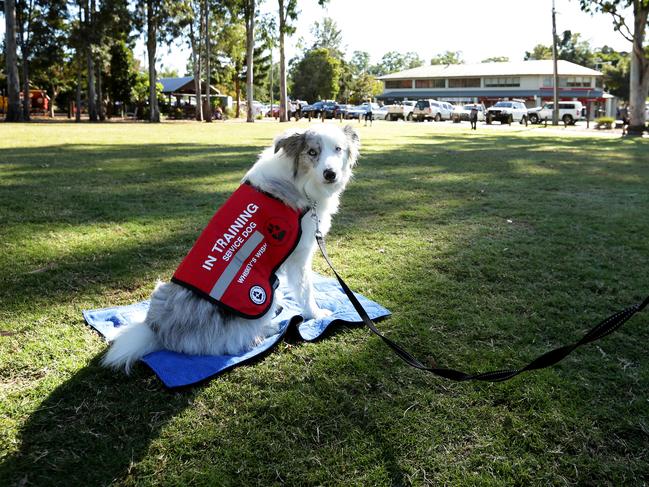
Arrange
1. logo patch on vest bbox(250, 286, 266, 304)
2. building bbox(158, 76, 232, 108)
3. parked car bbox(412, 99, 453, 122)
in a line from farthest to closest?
1. building bbox(158, 76, 232, 108)
2. parked car bbox(412, 99, 453, 122)
3. logo patch on vest bbox(250, 286, 266, 304)

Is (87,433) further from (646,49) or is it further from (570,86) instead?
(570,86)

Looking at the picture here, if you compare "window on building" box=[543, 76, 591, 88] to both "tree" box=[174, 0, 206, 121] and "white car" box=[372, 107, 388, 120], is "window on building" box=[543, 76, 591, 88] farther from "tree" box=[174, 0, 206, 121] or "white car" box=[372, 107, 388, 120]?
"tree" box=[174, 0, 206, 121]

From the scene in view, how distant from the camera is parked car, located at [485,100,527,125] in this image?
48344mm

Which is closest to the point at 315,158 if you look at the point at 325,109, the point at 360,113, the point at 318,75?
the point at 360,113

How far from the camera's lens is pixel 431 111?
5438 cm

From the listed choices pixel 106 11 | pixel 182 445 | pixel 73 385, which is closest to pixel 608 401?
pixel 182 445

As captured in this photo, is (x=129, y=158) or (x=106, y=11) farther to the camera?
(x=106, y=11)

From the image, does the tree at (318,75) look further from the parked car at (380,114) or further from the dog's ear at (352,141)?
the dog's ear at (352,141)

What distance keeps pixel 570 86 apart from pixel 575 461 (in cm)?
8859

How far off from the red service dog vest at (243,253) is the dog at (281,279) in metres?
0.09

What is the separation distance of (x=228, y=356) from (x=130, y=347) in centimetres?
64

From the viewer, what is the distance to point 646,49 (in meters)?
28.1

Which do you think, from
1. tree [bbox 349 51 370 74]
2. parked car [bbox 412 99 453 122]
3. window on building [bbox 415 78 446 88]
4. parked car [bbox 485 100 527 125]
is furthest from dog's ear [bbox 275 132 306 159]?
tree [bbox 349 51 370 74]

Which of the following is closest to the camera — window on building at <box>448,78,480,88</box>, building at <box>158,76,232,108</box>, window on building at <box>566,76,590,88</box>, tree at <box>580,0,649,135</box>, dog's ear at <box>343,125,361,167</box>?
dog's ear at <box>343,125,361,167</box>
